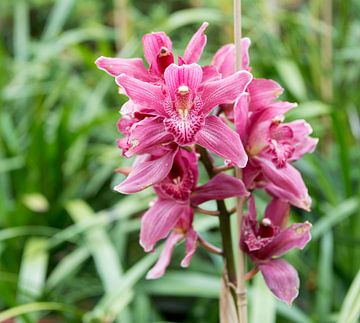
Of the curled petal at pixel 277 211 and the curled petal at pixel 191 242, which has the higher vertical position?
the curled petal at pixel 277 211

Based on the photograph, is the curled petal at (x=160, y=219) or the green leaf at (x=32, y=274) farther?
the green leaf at (x=32, y=274)

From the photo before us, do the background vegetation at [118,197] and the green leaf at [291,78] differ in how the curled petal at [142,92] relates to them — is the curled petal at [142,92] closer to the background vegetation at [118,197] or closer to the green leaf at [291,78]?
the background vegetation at [118,197]

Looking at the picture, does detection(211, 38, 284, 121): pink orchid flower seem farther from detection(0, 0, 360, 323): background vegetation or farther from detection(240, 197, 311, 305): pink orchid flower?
detection(0, 0, 360, 323): background vegetation

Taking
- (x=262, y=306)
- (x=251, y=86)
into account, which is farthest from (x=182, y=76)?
(x=262, y=306)

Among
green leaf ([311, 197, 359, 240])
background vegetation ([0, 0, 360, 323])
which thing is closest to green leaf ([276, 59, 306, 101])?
background vegetation ([0, 0, 360, 323])

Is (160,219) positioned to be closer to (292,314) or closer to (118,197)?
(292,314)

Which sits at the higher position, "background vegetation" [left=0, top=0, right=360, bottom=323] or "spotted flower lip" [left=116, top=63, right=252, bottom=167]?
"background vegetation" [left=0, top=0, right=360, bottom=323]

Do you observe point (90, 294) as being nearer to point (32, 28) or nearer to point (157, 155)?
point (157, 155)

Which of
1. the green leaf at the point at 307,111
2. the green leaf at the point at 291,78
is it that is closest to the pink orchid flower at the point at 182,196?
the green leaf at the point at 307,111

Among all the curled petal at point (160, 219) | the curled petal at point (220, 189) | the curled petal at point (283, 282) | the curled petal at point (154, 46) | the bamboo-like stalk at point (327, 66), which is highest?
the bamboo-like stalk at point (327, 66)
